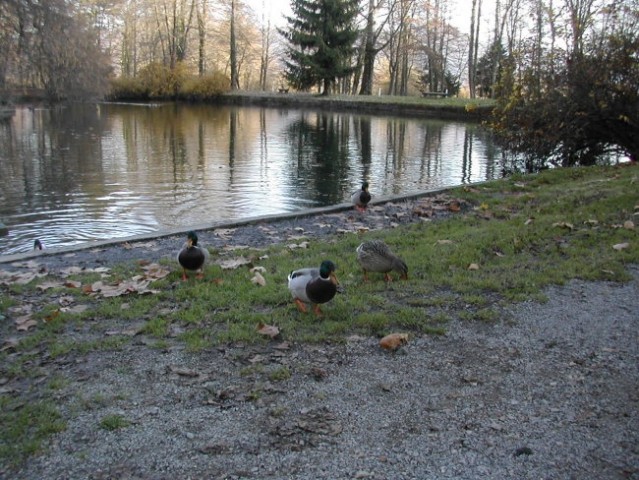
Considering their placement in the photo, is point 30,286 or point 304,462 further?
point 30,286

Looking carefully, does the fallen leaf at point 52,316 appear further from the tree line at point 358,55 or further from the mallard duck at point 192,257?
the tree line at point 358,55

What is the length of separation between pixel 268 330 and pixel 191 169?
11.5m

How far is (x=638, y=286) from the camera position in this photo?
205 inches

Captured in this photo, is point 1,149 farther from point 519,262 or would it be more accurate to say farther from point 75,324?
point 519,262

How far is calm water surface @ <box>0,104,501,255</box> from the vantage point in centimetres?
1038

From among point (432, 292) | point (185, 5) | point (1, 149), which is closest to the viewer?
point (432, 292)

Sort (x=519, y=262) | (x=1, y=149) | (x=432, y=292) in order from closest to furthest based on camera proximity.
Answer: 1. (x=432, y=292)
2. (x=519, y=262)
3. (x=1, y=149)

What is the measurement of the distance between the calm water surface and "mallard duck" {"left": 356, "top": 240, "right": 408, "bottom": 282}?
134 inches

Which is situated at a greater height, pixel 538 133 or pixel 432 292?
pixel 538 133

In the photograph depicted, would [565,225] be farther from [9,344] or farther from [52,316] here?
[9,344]

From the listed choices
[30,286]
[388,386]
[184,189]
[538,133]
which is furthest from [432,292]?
[538,133]

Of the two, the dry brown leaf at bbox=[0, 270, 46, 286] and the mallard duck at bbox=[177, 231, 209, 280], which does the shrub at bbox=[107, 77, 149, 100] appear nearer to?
the dry brown leaf at bbox=[0, 270, 46, 286]

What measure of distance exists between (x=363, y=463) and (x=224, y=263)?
3.44 meters

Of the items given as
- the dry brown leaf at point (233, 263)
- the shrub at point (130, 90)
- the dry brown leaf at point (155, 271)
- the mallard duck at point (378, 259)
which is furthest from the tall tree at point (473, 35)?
the dry brown leaf at point (155, 271)
